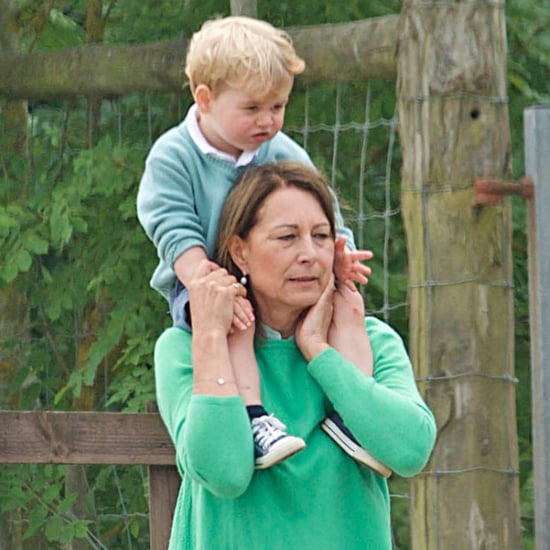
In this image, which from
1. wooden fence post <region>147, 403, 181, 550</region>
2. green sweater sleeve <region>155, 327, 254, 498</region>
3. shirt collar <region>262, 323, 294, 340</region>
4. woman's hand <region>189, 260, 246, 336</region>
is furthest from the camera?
wooden fence post <region>147, 403, 181, 550</region>

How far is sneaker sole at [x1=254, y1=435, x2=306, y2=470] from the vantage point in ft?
8.64

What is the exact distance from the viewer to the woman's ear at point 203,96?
116 inches

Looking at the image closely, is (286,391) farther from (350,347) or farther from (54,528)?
(54,528)

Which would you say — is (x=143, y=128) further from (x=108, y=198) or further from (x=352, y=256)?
(x=352, y=256)

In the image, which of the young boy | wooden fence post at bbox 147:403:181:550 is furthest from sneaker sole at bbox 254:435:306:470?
wooden fence post at bbox 147:403:181:550

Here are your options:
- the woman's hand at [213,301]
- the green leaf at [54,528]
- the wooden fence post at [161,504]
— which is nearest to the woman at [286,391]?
the woman's hand at [213,301]

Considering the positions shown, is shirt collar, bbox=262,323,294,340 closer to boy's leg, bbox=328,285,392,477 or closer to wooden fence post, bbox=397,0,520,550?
boy's leg, bbox=328,285,392,477

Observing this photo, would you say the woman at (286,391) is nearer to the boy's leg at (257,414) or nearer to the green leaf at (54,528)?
the boy's leg at (257,414)

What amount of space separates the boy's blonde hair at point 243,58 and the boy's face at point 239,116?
0.02 metres

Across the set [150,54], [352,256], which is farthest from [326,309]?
[150,54]

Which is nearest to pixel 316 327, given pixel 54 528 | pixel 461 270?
pixel 461 270

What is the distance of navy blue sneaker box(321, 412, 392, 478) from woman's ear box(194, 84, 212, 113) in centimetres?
60

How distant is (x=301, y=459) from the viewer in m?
2.74

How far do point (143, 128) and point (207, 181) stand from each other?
2994mm
